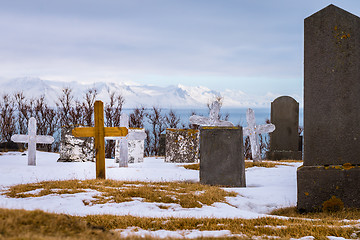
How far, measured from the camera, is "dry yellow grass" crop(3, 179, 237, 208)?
21.8 feet

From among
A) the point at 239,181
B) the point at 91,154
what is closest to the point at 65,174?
the point at 91,154

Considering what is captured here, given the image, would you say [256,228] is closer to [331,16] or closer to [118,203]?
[118,203]

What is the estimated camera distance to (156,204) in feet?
21.0

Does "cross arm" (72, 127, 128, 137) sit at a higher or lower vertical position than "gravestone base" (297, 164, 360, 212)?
higher

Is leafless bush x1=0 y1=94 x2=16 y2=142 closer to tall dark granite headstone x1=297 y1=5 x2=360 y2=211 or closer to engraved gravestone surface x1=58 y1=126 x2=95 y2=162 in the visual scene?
engraved gravestone surface x1=58 y1=126 x2=95 y2=162

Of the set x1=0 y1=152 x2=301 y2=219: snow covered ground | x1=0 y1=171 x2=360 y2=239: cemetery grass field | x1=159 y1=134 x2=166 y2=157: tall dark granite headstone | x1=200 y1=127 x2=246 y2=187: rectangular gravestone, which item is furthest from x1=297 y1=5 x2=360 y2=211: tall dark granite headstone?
x1=159 y1=134 x2=166 y2=157: tall dark granite headstone

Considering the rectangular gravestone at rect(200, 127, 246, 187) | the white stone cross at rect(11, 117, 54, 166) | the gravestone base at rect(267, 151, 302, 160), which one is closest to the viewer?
the rectangular gravestone at rect(200, 127, 246, 187)

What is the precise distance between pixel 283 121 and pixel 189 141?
174 inches

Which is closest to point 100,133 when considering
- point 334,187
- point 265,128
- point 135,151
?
point 334,187

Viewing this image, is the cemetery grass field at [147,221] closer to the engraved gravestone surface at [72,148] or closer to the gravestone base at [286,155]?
the engraved gravestone surface at [72,148]

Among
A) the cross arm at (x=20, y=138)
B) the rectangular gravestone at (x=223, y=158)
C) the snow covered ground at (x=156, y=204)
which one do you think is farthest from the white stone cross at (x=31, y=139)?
the rectangular gravestone at (x=223, y=158)

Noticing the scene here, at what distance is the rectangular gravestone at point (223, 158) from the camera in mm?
9242

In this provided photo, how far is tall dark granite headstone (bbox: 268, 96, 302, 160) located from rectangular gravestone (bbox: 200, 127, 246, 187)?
8036 mm

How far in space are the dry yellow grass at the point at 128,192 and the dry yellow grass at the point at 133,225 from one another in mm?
1411
